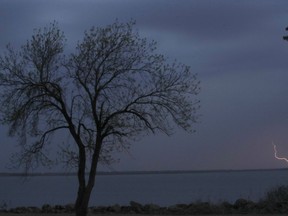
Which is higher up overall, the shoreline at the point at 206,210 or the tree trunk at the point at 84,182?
the tree trunk at the point at 84,182

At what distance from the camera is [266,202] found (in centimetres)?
2964

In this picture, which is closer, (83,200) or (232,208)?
(83,200)

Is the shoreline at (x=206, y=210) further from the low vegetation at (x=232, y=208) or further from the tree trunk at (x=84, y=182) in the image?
the tree trunk at (x=84, y=182)

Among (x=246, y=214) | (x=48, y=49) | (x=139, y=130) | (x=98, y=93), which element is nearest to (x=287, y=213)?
(x=246, y=214)

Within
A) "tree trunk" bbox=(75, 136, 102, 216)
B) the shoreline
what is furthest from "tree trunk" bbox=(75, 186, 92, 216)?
the shoreline

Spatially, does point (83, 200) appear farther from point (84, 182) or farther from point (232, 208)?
point (232, 208)

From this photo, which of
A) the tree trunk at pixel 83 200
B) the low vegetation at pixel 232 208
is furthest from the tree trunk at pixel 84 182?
the low vegetation at pixel 232 208

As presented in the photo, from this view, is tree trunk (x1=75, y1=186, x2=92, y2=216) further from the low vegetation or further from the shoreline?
the low vegetation

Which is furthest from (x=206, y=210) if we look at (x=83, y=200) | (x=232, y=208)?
(x=83, y=200)

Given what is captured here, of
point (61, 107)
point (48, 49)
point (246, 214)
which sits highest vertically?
point (48, 49)

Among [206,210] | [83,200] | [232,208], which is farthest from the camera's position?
[232,208]

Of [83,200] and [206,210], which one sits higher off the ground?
[83,200]

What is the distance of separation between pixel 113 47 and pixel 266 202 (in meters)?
11.7

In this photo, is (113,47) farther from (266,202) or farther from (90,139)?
(266,202)
